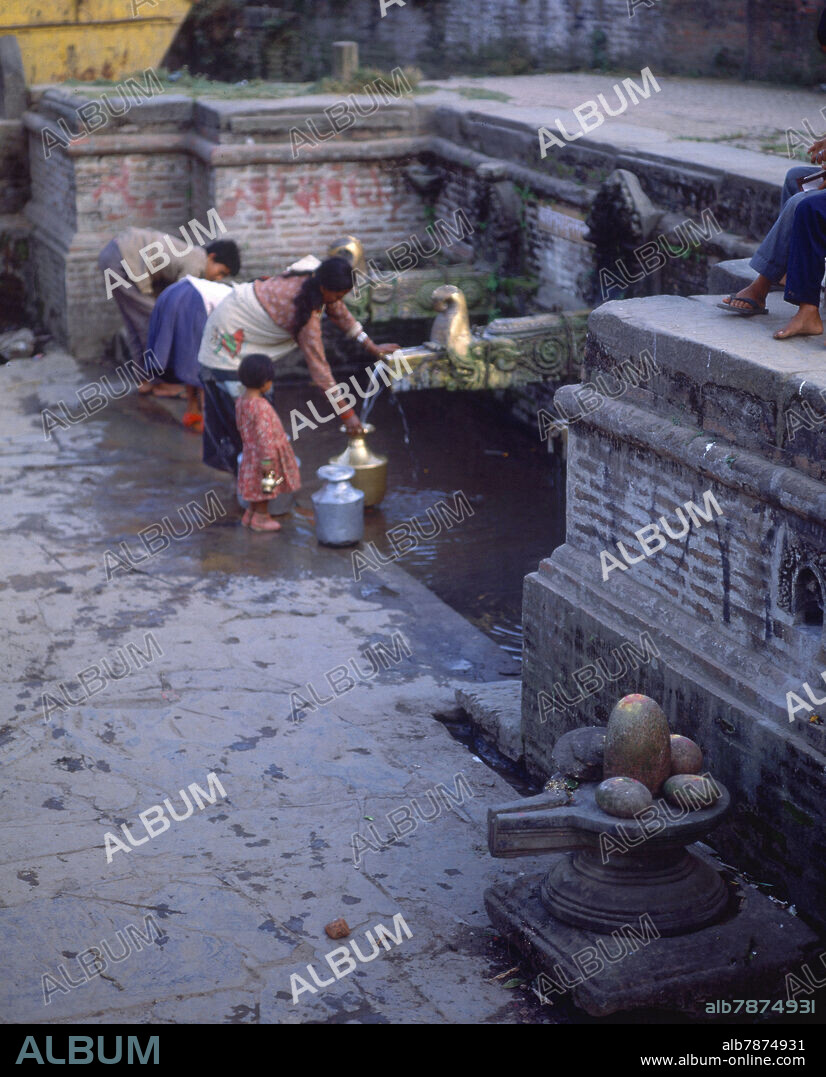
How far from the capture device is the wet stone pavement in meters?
3.80

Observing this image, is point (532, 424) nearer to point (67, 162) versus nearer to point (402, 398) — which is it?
point (402, 398)

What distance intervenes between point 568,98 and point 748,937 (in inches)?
397

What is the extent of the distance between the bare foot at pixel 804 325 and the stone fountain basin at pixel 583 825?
1482 mm

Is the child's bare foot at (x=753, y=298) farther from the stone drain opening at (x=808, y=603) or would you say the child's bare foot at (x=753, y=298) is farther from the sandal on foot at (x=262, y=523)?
the sandal on foot at (x=262, y=523)

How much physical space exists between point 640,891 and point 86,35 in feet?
48.3

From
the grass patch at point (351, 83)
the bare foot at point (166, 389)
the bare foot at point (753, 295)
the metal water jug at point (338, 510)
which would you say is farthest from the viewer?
the grass patch at point (351, 83)

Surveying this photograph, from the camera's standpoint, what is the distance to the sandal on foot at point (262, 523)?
7723 mm

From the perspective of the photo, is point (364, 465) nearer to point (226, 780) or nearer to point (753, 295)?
point (226, 780)

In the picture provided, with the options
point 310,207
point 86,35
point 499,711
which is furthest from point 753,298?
point 86,35

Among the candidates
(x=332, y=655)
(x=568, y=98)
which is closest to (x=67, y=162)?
(x=568, y=98)

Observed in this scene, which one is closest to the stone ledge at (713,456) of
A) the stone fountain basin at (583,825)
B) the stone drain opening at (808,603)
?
the stone drain opening at (808,603)

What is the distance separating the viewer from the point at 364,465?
789cm

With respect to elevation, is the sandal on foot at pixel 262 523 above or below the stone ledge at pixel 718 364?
below

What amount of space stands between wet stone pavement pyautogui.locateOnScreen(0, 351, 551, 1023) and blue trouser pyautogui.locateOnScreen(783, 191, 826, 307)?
2.10 metres
